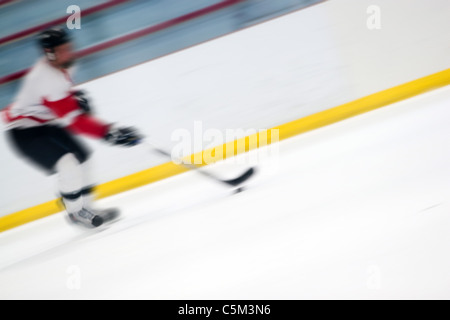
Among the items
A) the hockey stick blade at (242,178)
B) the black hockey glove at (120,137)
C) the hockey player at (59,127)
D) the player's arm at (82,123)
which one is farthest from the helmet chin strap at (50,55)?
the hockey stick blade at (242,178)

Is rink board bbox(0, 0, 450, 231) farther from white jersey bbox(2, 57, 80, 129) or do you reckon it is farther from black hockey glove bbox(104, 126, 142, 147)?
white jersey bbox(2, 57, 80, 129)

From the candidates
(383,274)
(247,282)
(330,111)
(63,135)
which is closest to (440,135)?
(330,111)

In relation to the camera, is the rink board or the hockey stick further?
the rink board

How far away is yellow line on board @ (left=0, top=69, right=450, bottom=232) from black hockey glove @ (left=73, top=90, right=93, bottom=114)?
0.56 m

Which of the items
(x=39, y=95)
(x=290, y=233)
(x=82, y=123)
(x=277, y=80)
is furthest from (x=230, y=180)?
(x=39, y=95)

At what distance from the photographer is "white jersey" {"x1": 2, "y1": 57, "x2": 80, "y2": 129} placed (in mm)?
2012

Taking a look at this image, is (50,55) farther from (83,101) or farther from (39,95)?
(83,101)

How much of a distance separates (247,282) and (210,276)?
0.60 ft

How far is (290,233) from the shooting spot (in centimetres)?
182

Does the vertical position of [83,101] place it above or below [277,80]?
below

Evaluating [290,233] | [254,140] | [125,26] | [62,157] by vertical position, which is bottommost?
[290,233]

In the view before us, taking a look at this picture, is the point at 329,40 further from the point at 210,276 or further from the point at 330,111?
the point at 210,276

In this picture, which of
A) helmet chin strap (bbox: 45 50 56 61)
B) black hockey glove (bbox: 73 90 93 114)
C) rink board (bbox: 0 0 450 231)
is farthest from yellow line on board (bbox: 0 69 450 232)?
helmet chin strap (bbox: 45 50 56 61)

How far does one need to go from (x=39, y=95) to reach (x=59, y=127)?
23cm
